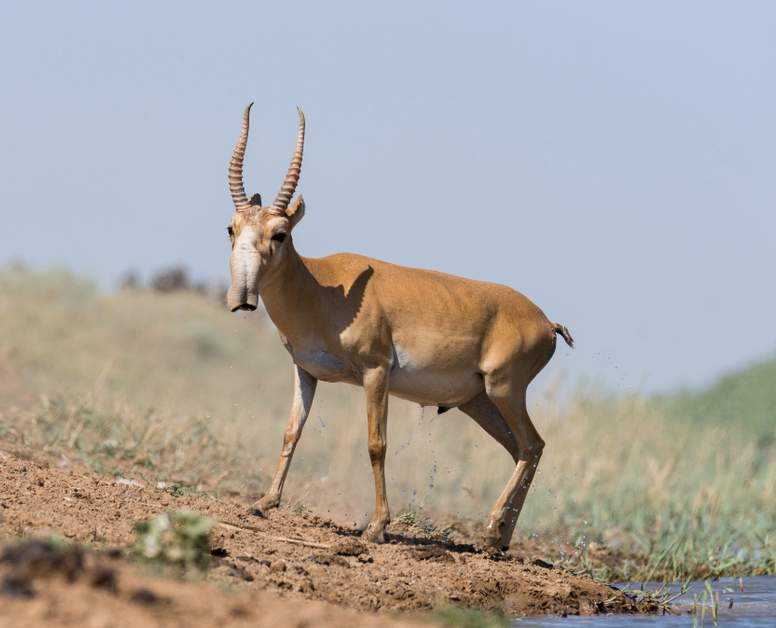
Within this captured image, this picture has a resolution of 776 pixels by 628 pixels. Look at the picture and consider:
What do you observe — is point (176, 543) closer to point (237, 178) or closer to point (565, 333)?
point (237, 178)

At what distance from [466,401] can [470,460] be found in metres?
6.48

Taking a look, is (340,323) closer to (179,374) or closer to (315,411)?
(315,411)

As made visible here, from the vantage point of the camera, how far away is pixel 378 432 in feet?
33.6

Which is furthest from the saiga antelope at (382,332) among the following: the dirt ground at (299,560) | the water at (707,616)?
the water at (707,616)

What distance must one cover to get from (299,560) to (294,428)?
1.76m

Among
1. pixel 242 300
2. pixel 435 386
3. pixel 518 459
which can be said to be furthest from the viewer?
pixel 518 459

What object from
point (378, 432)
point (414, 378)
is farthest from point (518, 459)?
point (378, 432)

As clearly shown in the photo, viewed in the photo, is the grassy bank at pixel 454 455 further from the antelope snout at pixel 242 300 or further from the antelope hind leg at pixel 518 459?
the antelope snout at pixel 242 300

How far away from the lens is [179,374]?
28.5 m

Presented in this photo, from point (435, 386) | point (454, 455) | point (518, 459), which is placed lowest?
point (454, 455)

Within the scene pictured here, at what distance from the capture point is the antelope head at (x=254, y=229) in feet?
31.5

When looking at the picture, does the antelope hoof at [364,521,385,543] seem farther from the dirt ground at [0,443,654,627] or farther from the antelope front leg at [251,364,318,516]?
the antelope front leg at [251,364,318,516]

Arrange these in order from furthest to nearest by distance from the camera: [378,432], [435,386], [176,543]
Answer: [435,386], [378,432], [176,543]

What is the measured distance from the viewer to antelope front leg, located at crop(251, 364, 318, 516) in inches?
412
